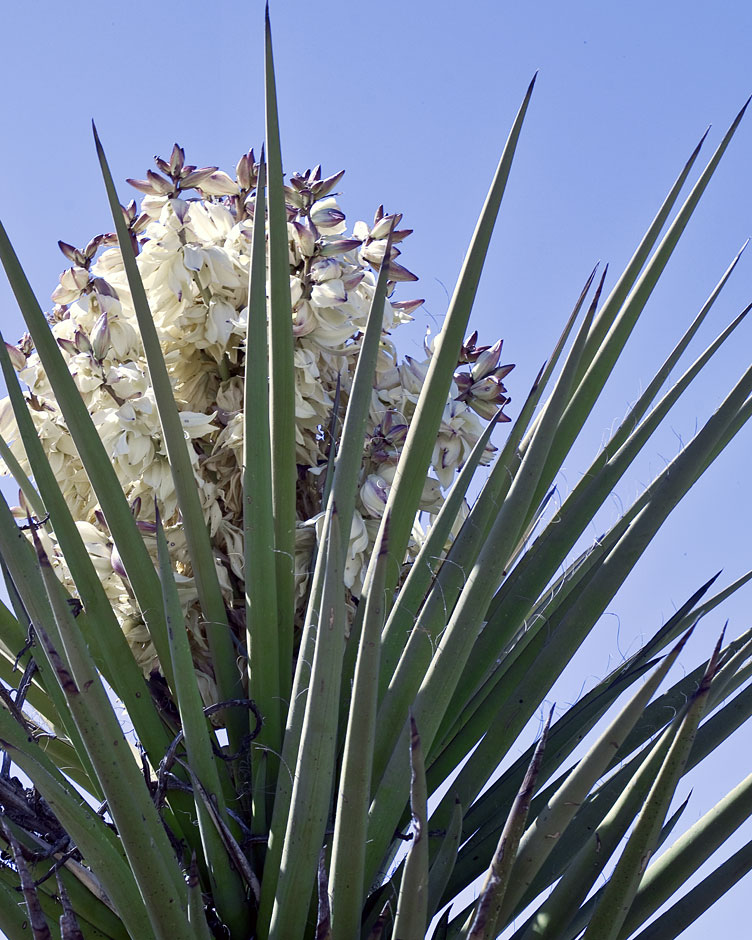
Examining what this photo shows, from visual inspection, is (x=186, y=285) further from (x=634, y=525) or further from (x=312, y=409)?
(x=634, y=525)

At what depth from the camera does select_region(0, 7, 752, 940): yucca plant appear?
84 centimetres

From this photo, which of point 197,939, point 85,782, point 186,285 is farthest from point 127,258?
point 197,939

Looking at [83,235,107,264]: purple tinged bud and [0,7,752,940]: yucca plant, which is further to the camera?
[83,235,107,264]: purple tinged bud

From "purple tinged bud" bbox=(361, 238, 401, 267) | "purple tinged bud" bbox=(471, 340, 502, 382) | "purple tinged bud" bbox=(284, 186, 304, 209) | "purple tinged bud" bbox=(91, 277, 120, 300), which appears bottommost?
"purple tinged bud" bbox=(471, 340, 502, 382)

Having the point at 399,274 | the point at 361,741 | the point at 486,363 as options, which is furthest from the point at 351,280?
the point at 361,741

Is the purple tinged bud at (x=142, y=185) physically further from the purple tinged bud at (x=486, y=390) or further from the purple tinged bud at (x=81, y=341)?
the purple tinged bud at (x=486, y=390)

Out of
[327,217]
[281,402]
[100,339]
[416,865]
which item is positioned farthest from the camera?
[327,217]

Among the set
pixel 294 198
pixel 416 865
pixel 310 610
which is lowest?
pixel 416 865

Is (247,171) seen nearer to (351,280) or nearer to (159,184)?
(159,184)

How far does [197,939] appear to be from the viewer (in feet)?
2.91

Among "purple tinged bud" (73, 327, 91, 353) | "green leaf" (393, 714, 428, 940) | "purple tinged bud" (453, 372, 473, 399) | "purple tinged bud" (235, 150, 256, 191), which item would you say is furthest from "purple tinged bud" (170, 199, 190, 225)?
"green leaf" (393, 714, 428, 940)

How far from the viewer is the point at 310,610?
0.99 metres

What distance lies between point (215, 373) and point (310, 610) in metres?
0.66

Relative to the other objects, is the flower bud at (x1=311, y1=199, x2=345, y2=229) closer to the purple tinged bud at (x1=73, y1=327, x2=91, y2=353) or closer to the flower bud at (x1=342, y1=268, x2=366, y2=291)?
the flower bud at (x1=342, y1=268, x2=366, y2=291)
